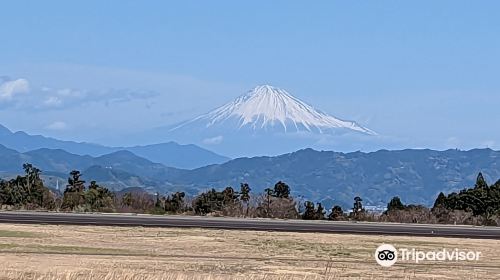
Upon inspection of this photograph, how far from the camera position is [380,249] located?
118 ft

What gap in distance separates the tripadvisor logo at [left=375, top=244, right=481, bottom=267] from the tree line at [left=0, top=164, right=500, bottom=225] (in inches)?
872

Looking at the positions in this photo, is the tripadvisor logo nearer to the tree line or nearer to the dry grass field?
the dry grass field

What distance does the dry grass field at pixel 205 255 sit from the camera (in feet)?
92.2

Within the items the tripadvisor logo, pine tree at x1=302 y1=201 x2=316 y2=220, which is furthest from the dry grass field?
pine tree at x1=302 y1=201 x2=316 y2=220

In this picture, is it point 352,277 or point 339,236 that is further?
point 339,236

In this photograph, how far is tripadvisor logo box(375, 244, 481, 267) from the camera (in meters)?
32.8

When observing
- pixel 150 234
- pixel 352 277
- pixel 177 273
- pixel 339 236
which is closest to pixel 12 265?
pixel 177 273

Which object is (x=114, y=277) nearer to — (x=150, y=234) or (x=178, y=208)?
(x=150, y=234)

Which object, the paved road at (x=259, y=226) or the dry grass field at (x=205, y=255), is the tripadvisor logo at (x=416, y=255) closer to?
the dry grass field at (x=205, y=255)

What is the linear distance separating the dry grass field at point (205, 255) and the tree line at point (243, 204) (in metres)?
17.6

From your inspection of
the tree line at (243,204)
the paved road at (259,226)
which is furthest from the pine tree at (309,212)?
the paved road at (259,226)

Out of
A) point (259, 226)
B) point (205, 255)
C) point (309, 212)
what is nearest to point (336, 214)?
point (309, 212)

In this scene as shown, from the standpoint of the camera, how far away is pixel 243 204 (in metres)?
63.3

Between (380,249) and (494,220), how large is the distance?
2402 cm
